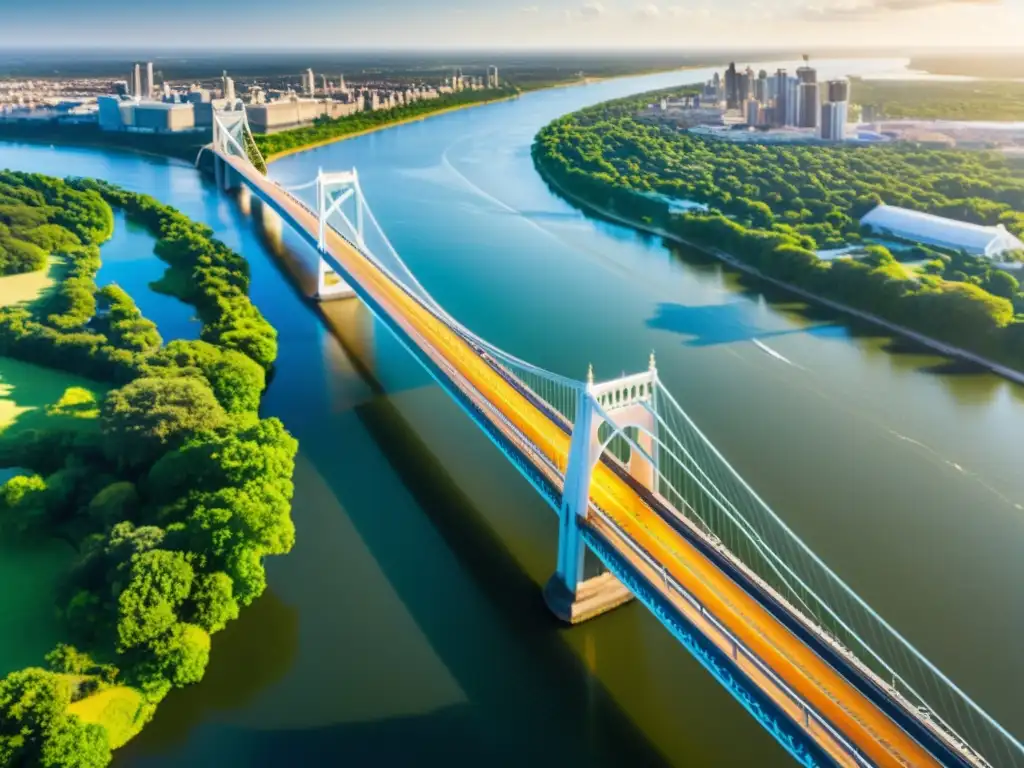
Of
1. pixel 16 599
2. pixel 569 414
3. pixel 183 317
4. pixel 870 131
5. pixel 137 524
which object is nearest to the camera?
pixel 16 599

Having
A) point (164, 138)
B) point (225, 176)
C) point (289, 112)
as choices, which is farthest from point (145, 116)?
point (225, 176)

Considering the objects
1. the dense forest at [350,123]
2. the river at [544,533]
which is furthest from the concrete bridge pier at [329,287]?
the dense forest at [350,123]

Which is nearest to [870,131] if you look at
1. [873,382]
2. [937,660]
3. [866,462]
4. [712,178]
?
[712,178]

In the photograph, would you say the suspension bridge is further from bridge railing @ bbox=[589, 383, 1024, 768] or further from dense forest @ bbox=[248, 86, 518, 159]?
dense forest @ bbox=[248, 86, 518, 159]

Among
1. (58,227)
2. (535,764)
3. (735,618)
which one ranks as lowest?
(535,764)

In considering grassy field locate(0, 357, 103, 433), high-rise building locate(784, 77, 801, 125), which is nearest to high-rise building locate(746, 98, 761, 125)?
high-rise building locate(784, 77, 801, 125)

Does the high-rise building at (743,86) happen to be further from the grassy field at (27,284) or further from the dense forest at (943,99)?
the grassy field at (27,284)

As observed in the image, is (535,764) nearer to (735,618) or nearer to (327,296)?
(735,618)

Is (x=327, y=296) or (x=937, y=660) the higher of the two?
(x=327, y=296)
